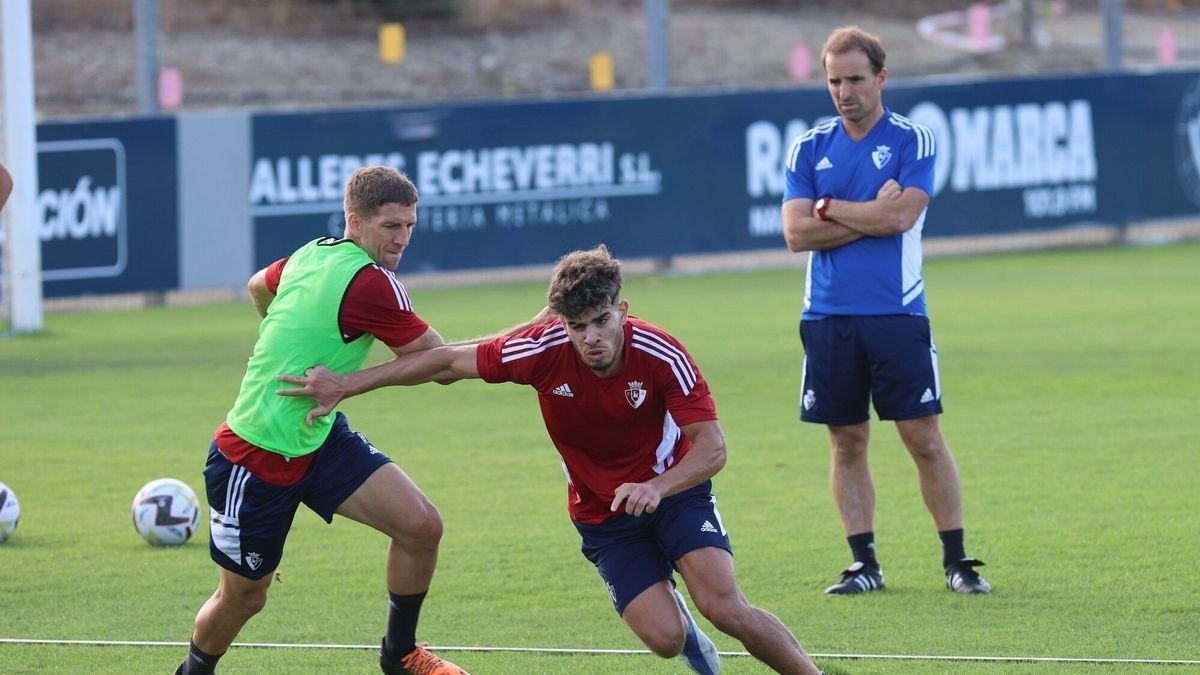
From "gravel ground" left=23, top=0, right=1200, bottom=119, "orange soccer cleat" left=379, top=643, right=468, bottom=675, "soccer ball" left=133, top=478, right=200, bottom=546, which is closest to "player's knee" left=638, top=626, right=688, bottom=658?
"orange soccer cleat" left=379, top=643, right=468, bottom=675

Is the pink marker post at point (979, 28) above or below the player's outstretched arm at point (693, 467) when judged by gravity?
above

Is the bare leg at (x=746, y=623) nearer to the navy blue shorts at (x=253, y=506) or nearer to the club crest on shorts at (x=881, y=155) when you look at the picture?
the navy blue shorts at (x=253, y=506)

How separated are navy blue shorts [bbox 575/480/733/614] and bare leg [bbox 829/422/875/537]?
5.58 feet

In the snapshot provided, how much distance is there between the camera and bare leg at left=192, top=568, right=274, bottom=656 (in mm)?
5883

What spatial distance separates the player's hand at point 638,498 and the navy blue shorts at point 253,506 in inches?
42.4

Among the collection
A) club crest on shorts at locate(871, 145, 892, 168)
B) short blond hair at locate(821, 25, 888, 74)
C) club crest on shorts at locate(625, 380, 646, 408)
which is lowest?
club crest on shorts at locate(625, 380, 646, 408)

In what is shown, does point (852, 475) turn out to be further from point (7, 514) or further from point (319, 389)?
point (7, 514)

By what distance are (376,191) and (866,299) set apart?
232 centimetres

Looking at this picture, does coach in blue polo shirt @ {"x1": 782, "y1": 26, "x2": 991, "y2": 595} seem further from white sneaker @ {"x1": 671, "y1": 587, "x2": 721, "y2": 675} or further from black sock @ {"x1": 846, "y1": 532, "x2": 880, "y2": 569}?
white sneaker @ {"x1": 671, "y1": 587, "x2": 721, "y2": 675}

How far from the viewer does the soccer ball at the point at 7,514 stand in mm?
Answer: 8250

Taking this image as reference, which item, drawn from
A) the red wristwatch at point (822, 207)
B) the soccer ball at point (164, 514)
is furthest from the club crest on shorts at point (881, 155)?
the soccer ball at point (164, 514)

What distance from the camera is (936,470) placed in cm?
731

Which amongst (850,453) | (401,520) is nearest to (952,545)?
(850,453)

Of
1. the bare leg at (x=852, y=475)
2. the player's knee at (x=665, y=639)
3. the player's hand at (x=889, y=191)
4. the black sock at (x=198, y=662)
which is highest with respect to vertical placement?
the player's hand at (x=889, y=191)
